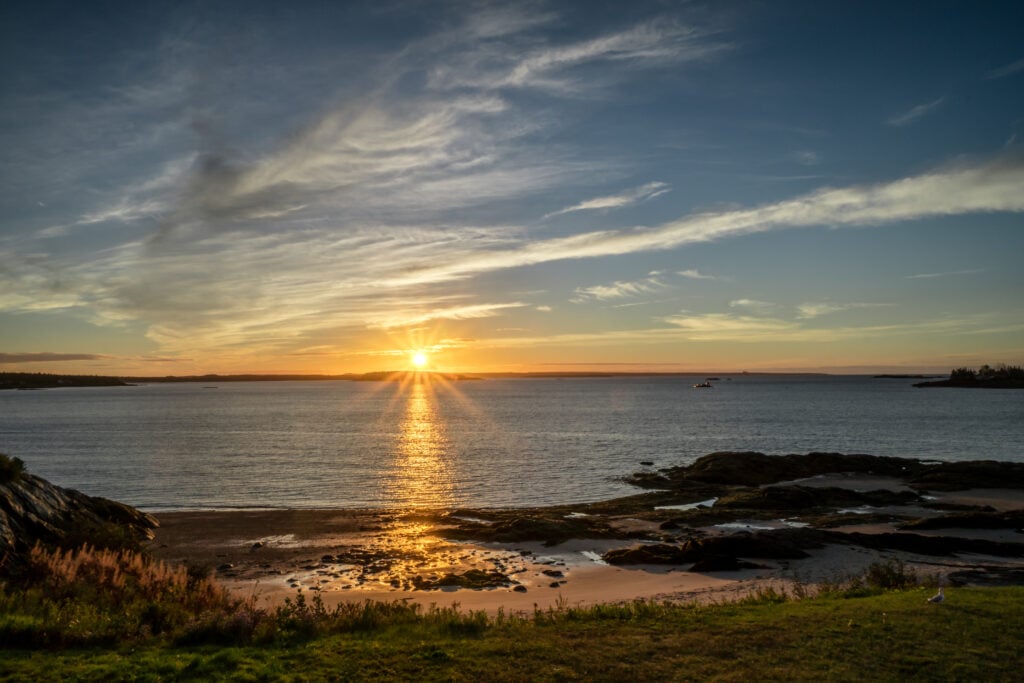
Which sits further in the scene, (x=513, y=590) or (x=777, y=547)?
(x=777, y=547)

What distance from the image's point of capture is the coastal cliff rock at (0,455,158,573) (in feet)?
67.4

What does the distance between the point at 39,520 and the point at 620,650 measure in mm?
21539

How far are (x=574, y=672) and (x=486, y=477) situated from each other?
50.1 meters

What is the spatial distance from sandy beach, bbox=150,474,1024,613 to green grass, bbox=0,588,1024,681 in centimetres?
428

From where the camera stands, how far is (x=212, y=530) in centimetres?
3728

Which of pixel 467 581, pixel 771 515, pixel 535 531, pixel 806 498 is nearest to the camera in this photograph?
pixel 467 581

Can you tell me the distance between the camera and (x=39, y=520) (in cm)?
2316

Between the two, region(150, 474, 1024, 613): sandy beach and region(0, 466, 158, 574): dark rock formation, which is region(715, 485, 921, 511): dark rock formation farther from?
region(0, 466, 158, 574): dark rock formation

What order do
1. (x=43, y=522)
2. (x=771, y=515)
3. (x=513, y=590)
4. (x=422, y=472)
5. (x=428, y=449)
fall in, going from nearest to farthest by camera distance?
(x=43, y=522) → (x=513, y=590) → (x=771, y=515) → (x=422, y=472) → (x=428, y=449)

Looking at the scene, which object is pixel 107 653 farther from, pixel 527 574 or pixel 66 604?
pixel 527 574

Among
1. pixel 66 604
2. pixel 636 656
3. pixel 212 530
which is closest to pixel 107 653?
pixel 66 604

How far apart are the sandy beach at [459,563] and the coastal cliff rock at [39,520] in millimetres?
4046

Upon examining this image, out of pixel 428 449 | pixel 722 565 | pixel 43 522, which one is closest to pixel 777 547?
pixel 722 565

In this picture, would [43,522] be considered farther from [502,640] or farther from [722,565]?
[722,565]
